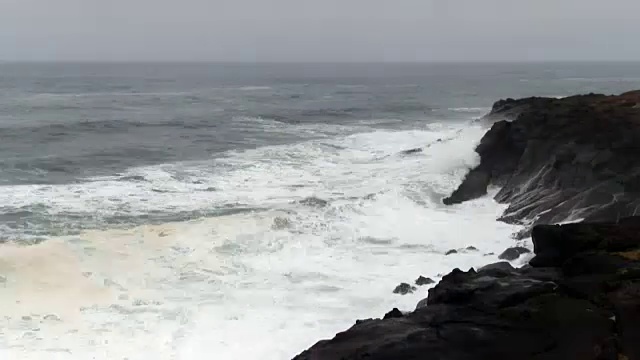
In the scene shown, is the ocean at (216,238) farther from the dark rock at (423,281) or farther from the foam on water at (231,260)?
the dark rock at (423,281)

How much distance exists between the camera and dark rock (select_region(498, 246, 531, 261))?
19.1 m

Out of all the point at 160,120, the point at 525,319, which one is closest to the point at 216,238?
the point at 525,319

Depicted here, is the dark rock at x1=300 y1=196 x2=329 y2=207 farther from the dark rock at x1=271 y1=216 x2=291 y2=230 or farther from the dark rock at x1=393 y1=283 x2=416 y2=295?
the dark rock at x1=393 y1=283 x2=416 y2=295

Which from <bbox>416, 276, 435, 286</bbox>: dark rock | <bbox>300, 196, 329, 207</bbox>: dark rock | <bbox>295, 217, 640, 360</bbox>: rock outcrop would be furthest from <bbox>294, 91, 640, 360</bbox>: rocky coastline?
<bbox>300, 196, 329, 207</bbox>: dark rock

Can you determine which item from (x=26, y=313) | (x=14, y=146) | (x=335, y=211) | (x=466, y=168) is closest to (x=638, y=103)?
(x=466, y=168)

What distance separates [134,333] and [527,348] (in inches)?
360

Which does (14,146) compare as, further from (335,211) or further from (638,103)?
(638,103)

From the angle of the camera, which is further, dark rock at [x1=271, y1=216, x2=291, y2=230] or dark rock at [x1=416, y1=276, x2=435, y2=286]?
dark rock at [x1=271, y1=216, x2=291, y2=230]

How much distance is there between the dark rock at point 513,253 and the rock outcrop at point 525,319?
5937 mm

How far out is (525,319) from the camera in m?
10.8

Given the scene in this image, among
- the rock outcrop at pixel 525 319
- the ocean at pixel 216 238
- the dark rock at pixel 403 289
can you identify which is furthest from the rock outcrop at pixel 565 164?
the rock outcrop at pixel 525 319

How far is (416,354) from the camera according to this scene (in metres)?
10.4

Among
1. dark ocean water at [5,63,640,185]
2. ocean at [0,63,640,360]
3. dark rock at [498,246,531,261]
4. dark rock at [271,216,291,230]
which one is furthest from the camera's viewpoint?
dark ocean water at [5,63,640,185]

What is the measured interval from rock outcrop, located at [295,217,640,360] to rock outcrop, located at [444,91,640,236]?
876 centimetres
